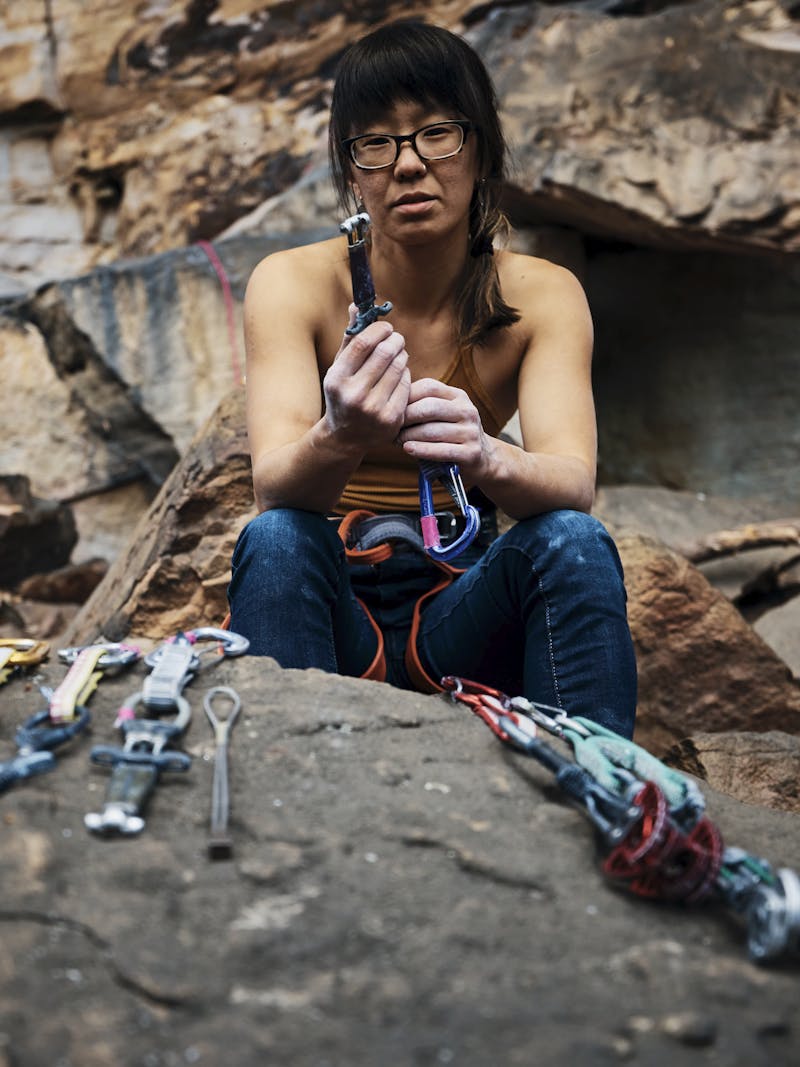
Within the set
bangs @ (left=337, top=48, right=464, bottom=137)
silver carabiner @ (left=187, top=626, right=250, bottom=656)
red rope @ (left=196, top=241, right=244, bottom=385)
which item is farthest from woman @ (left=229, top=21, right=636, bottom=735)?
red rope @ (left=196, top=241, right=244, bottom=385)

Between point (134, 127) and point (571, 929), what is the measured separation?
6.97m

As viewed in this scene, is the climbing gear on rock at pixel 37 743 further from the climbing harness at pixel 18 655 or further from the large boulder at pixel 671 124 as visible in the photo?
the large boulder at pixel 671 124

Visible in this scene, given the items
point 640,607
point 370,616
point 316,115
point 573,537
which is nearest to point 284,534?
point 370,616

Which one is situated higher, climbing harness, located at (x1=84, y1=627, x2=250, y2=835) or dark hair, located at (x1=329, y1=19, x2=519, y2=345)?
dark hair, located at (x1=329, y1=19, x2=519, y2=345)

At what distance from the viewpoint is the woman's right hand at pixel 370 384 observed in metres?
1.83

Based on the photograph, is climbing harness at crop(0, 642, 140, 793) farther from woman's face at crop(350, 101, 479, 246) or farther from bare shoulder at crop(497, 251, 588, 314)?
bare shoulder at crop(497, 251, 588, 314)

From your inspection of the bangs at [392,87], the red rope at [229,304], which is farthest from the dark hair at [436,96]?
the red rope at [229,304]

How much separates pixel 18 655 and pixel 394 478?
91 cm

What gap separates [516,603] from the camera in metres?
2.10

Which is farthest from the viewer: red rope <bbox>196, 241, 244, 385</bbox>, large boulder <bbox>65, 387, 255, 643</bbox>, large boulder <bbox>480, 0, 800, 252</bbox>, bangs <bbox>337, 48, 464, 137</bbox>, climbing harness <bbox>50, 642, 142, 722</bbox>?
red rope <bbox>196, 241, 244, 385</bbox>

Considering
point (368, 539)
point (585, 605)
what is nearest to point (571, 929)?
point (585, 605)

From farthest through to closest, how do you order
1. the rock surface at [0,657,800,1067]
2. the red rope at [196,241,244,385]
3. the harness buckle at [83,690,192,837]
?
the red rope at [196,241,244,385], the harness buckle at [83,690,192,837], the rock surface at [0,657,800,1067]

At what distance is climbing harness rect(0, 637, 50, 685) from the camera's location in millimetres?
1689

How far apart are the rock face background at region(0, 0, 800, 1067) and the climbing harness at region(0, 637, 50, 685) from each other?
0.11ft
